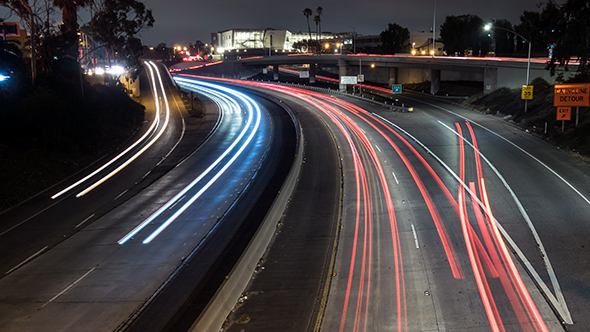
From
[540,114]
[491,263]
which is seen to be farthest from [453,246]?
[540,114]

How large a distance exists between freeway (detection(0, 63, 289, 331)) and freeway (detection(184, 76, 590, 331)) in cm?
407

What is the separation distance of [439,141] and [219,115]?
3135 centimetres

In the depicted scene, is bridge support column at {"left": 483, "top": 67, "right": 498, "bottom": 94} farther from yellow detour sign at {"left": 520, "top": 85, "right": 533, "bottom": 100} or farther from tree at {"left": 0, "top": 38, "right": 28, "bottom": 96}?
tree at {"left": 0, "top": 38, "right": 28, "bottom": 96}

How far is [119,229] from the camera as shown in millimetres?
20328

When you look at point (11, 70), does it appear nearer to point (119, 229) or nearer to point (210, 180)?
point (210, 180)

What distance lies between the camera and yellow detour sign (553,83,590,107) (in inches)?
1297

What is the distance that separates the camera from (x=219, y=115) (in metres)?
58.7

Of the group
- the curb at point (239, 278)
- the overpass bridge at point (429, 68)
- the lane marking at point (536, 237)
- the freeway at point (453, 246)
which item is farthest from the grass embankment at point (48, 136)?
the overpass bridge at point (429, 68)

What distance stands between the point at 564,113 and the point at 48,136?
3978 cm

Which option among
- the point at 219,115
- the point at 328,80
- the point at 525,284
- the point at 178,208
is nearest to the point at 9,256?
the point at 178,208

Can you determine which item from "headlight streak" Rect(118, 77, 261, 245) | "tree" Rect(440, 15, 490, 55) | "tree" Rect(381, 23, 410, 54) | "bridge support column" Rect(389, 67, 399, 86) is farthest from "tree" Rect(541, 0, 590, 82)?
"tree" Rect(381, 23, 410, 54)

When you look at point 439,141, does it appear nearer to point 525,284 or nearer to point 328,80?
point 525,284

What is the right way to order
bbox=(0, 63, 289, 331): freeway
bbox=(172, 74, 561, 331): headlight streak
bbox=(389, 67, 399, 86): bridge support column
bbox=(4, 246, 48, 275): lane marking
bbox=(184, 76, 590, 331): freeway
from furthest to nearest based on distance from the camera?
1. bbox=(389, 67, 399, 86): bridge support column
2. bbox=(4, 246, 48, 275): lane marking
3. bbox=(0, 63, 289, 331): freeway
4. bbox=(184, 76, 590, 331): freeway
5. bbox=(172, 74, 561, 331): headlight streak

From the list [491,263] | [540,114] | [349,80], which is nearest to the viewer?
[491,263]
